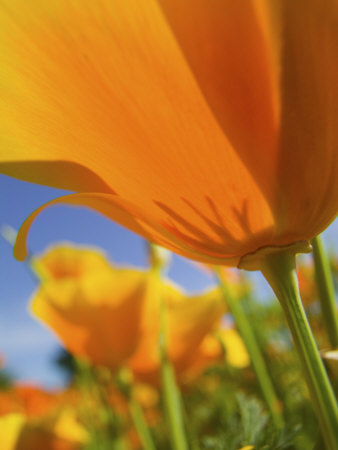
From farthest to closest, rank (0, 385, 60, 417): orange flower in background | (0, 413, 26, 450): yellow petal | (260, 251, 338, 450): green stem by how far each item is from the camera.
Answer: (0, 385, 60, 417): orange flower in background → (0, 413, 26, 450): yellow petal → (260, 251, 338, 450): green stem

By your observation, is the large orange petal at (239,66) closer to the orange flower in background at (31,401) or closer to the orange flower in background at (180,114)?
the orange flower in background at (180,114)

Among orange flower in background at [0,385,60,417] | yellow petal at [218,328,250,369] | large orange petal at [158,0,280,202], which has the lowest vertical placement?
orange flower in background at [0,385,60,417]

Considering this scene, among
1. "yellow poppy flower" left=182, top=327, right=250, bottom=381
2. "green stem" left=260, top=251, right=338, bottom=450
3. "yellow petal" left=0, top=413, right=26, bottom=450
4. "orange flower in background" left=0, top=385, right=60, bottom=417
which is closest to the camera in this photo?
"green stem" left=260, top=251, right=338, bottom=450

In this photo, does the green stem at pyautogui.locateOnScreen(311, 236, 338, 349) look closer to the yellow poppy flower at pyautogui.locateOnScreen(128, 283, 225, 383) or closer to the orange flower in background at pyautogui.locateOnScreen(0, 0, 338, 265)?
the orange flower in background at pyautogui.locateOnScreen(0, 0, 338, 265)

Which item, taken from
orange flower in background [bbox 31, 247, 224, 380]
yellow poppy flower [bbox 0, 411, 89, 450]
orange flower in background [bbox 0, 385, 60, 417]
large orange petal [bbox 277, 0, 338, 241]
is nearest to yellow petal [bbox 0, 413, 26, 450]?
yellow poppy flower [bbox 0, 411, 89, 450]

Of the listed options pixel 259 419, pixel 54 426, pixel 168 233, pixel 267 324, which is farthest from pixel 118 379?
pixel 267 324

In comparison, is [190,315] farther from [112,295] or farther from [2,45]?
[2,45]
